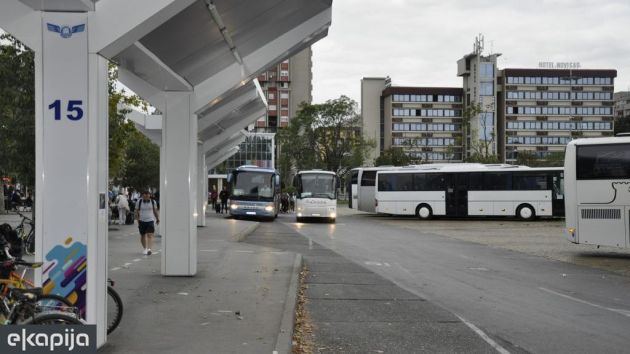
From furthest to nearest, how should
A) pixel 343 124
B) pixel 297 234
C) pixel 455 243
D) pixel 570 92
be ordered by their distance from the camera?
pixel 570 92
pixel 343 124
pixel 297 234
pixel 455 243

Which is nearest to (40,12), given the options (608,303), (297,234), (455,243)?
(608,303)

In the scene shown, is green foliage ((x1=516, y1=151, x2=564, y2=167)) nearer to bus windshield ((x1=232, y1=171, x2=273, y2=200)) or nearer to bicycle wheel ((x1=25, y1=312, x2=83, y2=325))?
bus windshield ((x1=232, y1=171, x2=273, y2=200))

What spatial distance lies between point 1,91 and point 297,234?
13.1m

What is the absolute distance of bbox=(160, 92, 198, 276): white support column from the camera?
13047 millimetres

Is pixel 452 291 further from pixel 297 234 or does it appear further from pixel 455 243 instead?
pixel 297 234

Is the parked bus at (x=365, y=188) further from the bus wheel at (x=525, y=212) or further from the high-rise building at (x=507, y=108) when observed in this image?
the high-rise building at (x=507, y=108)

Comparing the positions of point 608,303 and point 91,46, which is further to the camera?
point 608,303

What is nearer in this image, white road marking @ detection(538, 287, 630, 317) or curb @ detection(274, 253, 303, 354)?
curb @ detection(274, 253, 303, 354)

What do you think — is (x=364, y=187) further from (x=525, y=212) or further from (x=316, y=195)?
(x=525, y=212)

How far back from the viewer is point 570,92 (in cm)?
12044

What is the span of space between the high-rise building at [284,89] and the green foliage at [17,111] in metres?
103

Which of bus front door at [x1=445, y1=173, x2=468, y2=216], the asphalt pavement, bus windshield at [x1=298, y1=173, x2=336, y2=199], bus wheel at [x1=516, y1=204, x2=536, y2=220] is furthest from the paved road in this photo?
bus front door at [x1=445, y1=173, x2=468, y2=216]

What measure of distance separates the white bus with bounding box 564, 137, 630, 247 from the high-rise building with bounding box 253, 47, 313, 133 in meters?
104

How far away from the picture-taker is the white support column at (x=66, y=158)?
675cm
